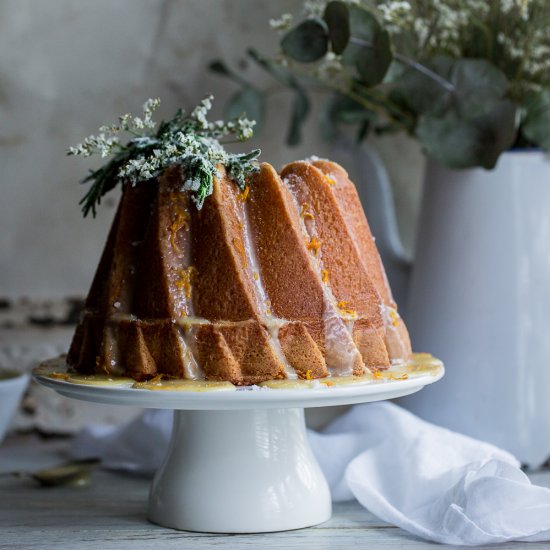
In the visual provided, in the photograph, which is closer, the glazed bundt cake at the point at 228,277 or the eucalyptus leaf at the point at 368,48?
the glazed bundt cake at the point at 228,277

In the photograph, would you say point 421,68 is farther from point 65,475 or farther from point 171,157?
point 65,475

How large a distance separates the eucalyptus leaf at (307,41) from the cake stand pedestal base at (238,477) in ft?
1.57

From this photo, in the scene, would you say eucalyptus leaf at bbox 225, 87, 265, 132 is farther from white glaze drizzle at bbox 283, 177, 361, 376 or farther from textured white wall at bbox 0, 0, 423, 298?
white glaze drizzle at bbox 283, 177, 361, 376

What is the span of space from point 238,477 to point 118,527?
14 centimetres

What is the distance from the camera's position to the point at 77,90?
1.58m

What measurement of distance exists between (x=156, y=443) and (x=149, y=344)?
0.42 metres

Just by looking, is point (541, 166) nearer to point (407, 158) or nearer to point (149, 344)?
point (407, 158)

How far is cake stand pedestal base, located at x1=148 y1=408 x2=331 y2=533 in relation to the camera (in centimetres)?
94

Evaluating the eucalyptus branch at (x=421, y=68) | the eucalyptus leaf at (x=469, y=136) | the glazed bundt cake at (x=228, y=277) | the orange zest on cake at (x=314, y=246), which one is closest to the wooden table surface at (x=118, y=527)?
the glazed bundt cake at (x=228, y=277)

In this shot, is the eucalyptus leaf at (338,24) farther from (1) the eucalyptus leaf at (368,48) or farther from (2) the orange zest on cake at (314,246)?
(2) the orange zest on cake at (314,246)

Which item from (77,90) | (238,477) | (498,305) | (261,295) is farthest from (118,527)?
(77,90)

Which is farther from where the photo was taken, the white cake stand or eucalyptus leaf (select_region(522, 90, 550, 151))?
eucalyptus leaf (select_region(522, 90, 550, 151))

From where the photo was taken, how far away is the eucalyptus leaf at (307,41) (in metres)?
1.19

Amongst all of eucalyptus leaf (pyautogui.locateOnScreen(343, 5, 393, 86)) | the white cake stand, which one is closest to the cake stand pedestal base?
the white cake stand
